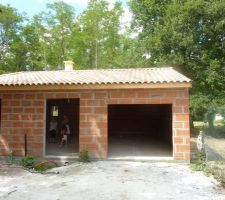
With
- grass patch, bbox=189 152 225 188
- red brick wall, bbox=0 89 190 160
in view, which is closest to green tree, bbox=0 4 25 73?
red brick wall, bbox=0 89 190 160

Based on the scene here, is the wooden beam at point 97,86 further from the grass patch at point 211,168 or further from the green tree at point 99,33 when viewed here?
the green tree at point 99,33

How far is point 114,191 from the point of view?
7781mm

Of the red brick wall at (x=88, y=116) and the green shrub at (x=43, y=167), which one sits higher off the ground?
the red brick wall at (x=88, y=116)

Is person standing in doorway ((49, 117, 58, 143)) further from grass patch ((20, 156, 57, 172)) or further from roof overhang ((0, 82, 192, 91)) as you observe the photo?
grass patch ((20, 156, 57, 172))

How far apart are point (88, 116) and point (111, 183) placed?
4.09m

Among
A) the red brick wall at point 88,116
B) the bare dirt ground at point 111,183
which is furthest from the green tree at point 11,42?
the bare dirt ground at point 111,183

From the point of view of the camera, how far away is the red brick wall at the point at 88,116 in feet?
38.5

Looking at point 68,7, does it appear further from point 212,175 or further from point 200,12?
point 212,175

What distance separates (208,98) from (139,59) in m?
6.61

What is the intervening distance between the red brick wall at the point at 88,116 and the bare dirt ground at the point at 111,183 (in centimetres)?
117

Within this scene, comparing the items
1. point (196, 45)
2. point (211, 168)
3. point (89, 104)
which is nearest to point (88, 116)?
point (89, 104)

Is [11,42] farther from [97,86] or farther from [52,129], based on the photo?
[97,86]

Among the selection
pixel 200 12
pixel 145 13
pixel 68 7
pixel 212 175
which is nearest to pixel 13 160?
pixel 212 175

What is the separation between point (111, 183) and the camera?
336 inches
